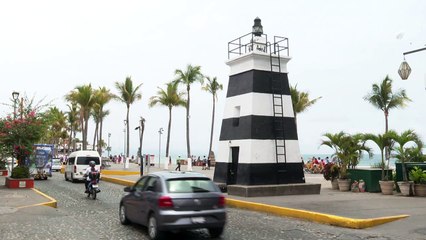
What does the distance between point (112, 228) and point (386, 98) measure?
Result: 3382cm

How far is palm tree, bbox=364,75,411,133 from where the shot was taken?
37781 millimetres

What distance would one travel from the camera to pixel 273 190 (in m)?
17.8

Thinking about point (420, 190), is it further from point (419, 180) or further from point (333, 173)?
point (333, 173)

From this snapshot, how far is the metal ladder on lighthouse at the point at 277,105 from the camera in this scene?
1888 cm

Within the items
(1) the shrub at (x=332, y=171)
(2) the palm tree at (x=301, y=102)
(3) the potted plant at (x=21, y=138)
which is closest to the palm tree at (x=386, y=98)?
(2) the palm tree at (x=301, y=102)

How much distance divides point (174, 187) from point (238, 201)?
7.28 metres

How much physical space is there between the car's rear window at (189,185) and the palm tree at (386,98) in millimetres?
32590

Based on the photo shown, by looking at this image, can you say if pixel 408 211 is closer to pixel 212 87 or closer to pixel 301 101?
pixel 301 101

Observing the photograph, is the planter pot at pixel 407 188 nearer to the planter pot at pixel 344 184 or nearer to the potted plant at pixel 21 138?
the planter pot at pixel 344 184

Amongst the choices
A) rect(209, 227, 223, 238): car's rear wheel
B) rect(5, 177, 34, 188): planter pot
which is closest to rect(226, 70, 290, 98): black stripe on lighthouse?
rect(209, 227, 223, 238): car's rear wheel

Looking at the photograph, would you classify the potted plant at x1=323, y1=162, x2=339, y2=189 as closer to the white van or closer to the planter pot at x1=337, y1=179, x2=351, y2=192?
the planter pot at x1=337, y1=179, x2=351, y2=192

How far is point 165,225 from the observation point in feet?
27.3

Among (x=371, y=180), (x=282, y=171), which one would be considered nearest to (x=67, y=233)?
(x=282, y=171)

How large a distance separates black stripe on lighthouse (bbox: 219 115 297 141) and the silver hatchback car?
937 cm
